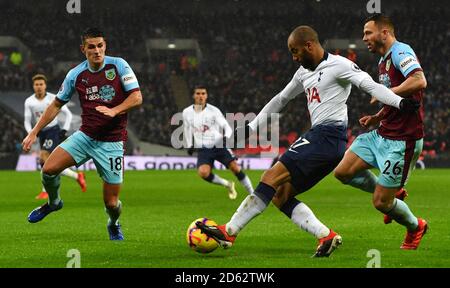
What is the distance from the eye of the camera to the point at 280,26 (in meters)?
50.5

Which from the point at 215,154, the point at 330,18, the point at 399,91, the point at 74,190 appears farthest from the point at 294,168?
the point at 330,18

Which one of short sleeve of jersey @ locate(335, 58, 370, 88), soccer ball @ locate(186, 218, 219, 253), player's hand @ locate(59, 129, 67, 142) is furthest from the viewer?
player's hand @ locate(59, 129, 67, 142)

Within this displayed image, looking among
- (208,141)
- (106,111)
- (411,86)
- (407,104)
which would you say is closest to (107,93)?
(106,111)

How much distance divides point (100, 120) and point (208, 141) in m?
8.42

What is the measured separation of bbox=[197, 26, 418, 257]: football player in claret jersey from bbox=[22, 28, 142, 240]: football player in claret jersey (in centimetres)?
224

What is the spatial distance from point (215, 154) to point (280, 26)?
33.3m

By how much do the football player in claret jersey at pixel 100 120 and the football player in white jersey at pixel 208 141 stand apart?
7.70 metres

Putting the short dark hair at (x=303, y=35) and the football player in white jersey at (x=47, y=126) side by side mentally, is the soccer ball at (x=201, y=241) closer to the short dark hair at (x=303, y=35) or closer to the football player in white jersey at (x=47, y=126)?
the short dark hair at (x=303, y=35)

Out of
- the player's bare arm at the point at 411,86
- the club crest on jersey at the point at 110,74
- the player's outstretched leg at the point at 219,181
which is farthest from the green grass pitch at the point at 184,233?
the club crest on jersey at the point at 110,74

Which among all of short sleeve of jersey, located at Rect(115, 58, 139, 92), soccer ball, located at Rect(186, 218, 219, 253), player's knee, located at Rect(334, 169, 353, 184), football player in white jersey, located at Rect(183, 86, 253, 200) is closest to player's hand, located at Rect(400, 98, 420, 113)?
player's knee, located at Rect(334, 169, 353, 184)

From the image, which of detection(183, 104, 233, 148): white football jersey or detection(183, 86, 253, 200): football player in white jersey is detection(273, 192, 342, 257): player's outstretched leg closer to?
detection(183, 86, 253, 200): football player in white jersey

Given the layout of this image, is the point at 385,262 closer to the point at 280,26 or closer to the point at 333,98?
the point at 333,98

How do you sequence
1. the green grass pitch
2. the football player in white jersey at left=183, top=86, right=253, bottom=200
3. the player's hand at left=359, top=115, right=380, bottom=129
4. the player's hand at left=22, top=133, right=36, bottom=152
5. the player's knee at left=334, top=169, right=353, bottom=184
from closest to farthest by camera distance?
the green grass pitch < the player's hand at left=359, top=115, right=380, bottom=129 < the player's knee at left=334, top=169, right=353, bottom=184 < the player's hand at left=22, top=133, right=36, bottom=152 < the football player in white jersey at left=183, top=86, right=253, bottom=200

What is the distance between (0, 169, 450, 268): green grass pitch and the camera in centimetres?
816
